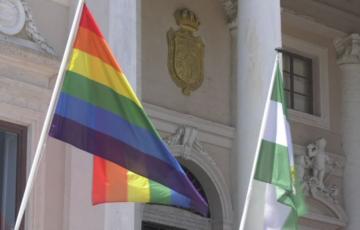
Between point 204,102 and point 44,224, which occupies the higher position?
point 204,102

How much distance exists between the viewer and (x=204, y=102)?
16781 millimetres

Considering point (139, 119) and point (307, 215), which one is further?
point (307, 215)

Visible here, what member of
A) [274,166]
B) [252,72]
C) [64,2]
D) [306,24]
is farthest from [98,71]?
[306,24]

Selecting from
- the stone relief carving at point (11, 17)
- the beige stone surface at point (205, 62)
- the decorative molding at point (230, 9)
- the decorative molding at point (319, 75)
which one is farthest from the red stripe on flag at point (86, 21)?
the decorative molding at point (319, 75)

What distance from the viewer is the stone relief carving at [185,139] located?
16.1 m

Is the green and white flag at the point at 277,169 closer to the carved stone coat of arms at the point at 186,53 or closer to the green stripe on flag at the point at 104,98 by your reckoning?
the green stripe on flag at the point at 104,98

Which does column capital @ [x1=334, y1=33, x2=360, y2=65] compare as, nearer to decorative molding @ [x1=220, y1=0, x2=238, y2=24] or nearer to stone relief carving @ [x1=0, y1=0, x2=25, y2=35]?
decorative molding @ [x1=220, y1=0, x2=238, y2=24]

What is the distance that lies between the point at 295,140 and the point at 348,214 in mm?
1337

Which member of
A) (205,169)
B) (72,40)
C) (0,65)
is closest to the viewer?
(72,40)

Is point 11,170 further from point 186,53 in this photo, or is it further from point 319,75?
point 319,75

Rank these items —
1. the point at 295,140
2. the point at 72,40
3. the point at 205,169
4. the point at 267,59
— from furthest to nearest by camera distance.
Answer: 1. the point at 295,140
2. the point at 205,169
3. the point at 267,59
4. the point at 72,40

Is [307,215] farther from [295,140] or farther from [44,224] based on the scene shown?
[44,224]

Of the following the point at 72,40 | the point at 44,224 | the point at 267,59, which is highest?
the point at 267,59

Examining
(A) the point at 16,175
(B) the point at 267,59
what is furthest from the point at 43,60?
(B) the point at 267,59
